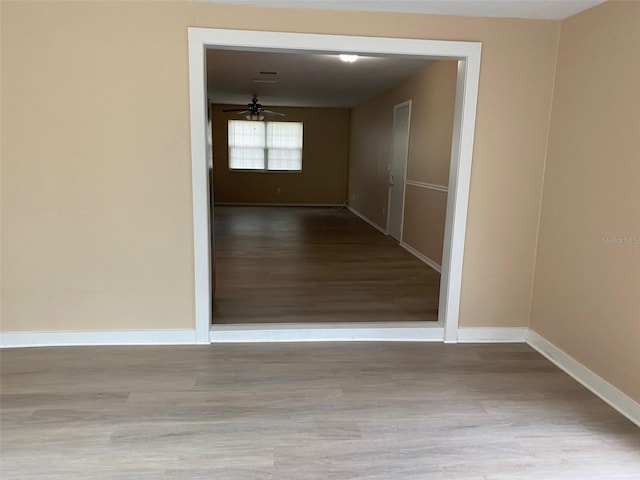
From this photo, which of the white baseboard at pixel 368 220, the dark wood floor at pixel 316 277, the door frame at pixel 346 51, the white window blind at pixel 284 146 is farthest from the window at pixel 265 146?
the door frame at pixel 346 51

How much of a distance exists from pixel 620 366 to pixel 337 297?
2.18 metres

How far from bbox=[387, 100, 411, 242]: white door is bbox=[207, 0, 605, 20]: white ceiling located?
10.7 ft

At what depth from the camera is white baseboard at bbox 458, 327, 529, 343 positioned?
313 cm

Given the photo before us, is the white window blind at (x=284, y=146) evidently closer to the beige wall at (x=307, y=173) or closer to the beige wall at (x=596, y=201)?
the beige wall at (x=307, y=173)

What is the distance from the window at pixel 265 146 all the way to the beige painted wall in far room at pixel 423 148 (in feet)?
11.1

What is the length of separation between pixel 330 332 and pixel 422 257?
2661 millimetres

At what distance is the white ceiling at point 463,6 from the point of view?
8.14 ft

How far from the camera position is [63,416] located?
214cm

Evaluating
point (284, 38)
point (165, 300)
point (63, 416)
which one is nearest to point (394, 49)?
point (284, 38)

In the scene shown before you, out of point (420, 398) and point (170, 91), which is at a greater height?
point (170, 91)

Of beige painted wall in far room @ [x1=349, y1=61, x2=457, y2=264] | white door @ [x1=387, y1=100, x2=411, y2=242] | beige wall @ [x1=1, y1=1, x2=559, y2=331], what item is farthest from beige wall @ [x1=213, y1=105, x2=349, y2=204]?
beige wall @ [x1=1, y1=1, x2=559, y2=331]

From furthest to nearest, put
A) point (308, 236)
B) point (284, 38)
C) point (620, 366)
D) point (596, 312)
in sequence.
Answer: point (308, 236), point (284, 38), point (596, 312), point (620, 366)

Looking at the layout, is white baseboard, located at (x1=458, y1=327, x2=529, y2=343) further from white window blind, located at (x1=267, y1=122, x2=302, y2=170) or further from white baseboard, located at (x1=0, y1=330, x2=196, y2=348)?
white window blind, located at (x1=267, y1=122, x2=302, y2=170)

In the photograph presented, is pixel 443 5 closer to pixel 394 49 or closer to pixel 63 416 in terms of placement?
pixel 394 49
